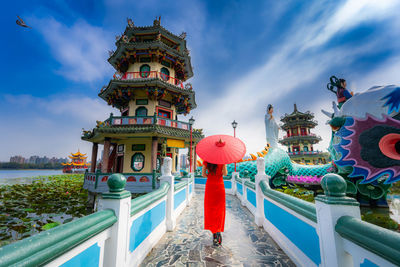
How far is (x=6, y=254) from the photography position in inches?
34.6

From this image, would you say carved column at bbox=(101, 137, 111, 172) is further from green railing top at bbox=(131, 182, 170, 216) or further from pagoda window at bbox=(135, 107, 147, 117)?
green railing top at bbox=(131, 182, 170, 216)

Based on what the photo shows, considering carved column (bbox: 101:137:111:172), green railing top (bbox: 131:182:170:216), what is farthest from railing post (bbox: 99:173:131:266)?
carved column (bbox: 101:137:111:172)

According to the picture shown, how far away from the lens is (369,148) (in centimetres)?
337

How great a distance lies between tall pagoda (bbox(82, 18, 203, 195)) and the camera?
1172 centimetres

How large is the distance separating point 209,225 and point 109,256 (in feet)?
6.48

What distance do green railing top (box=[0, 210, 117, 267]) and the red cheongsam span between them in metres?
2.12

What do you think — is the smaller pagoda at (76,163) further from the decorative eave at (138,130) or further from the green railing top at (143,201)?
the green railing top at (143,201)

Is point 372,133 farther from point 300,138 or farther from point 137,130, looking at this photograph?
point 300,138

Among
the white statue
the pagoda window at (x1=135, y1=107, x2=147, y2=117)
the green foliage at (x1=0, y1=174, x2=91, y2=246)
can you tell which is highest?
the pagoda window at (x1=135, y1=107, x2=147, y2=117)

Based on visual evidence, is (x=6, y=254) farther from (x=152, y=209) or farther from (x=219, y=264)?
(x=219, y=264)

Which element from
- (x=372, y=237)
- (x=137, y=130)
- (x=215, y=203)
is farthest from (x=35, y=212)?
(x=372, y=237)

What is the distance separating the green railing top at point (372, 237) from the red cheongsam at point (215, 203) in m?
2.04

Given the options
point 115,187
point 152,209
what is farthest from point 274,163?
point 115,187

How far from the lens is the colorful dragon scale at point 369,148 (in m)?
3.19
